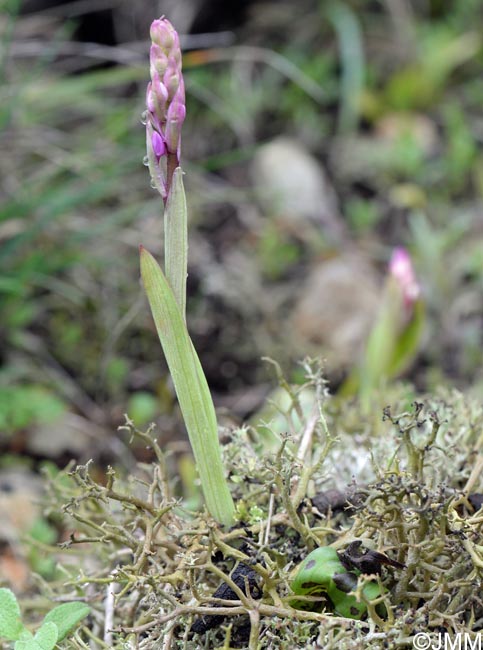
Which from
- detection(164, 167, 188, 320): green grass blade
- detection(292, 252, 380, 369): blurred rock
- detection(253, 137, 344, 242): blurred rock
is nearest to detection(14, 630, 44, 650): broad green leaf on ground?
detection(164, 167, 188, 320): green grass blade

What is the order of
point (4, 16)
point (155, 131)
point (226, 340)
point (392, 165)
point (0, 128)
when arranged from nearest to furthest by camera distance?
point (155, 131) → point (0, 128) → point (226, 340) → point (4, 16) → point (392, 165)

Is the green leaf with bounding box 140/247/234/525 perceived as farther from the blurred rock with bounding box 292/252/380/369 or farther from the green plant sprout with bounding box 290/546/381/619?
the blurred rock with bounding box 292/252/380/369

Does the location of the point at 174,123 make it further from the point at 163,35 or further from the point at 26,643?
the point at 26,643

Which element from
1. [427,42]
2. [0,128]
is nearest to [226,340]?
[0,128]

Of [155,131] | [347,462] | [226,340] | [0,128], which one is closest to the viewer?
[155,131]

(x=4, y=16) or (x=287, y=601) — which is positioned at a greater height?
(x=4, y=16)

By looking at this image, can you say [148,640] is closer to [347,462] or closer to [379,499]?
[379,499]
